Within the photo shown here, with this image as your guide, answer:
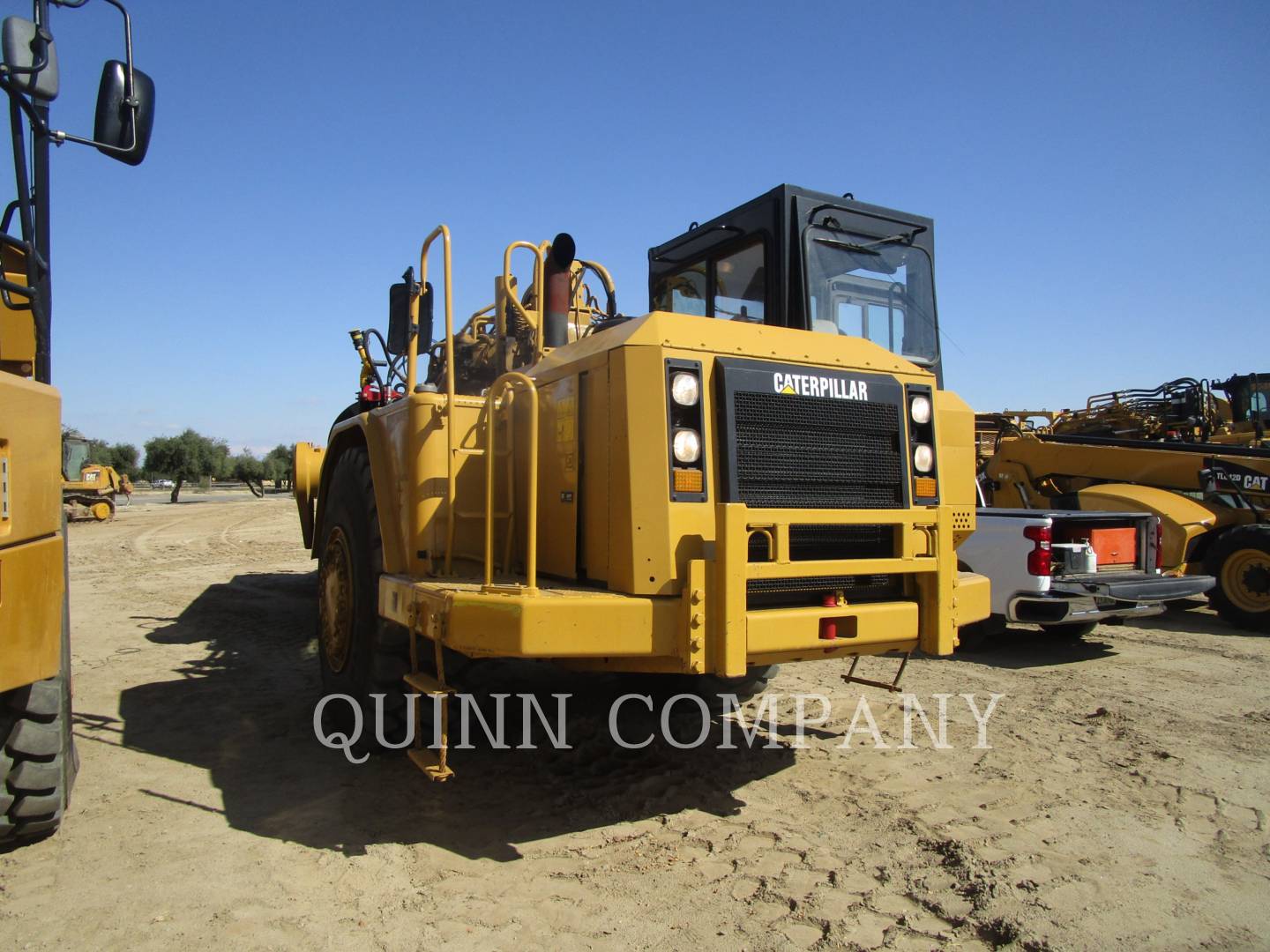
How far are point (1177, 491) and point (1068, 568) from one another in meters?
3.97

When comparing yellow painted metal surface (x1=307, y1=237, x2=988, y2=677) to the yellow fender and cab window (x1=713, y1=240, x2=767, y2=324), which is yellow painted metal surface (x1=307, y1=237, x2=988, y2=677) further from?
the yellow fender

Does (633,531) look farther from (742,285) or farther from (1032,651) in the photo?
(1032,651)

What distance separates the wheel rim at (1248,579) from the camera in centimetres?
856

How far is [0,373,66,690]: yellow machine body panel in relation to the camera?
99.5 inches

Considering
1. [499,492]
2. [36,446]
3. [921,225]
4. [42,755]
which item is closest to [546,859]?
[499,492]

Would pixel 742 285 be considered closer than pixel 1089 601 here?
Yes

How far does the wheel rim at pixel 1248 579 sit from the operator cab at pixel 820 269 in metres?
5.75

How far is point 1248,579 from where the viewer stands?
28.4 feet

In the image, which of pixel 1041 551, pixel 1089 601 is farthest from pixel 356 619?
pixel 1089 601

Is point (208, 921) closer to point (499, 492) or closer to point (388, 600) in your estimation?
point (388, 600)

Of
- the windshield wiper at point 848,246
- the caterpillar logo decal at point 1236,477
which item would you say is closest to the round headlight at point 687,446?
the windshield wiper at point 848,246

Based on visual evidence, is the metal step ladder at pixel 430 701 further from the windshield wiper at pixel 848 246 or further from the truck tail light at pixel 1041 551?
the truck tail light at pixel 1041 551

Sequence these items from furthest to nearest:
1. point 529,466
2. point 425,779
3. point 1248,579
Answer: point 1248,579 < point 425,779 < point 529,466

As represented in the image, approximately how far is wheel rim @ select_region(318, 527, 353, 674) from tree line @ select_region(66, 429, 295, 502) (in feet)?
188
